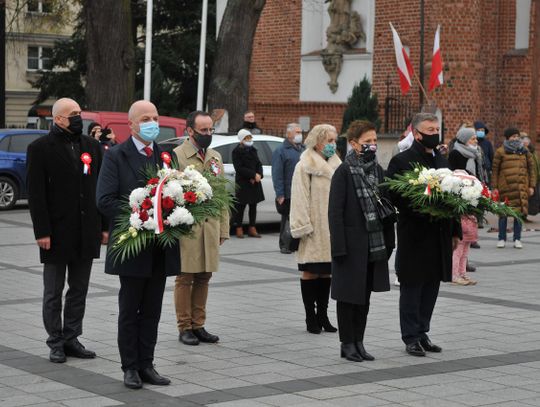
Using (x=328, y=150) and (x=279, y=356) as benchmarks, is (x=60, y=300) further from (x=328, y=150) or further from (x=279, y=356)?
(x=328, y=150)

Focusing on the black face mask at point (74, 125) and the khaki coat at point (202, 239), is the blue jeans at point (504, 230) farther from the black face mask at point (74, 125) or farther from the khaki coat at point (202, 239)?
the black face mask at point (74, 125)

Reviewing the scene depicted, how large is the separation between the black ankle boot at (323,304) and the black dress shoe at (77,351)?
2320 mm

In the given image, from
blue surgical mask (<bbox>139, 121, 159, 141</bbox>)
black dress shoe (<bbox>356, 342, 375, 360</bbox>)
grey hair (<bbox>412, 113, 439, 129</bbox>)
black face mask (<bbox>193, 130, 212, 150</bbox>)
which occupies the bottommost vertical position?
black dress shoe (<bbox>356, 342, 375, 360</bbox>)

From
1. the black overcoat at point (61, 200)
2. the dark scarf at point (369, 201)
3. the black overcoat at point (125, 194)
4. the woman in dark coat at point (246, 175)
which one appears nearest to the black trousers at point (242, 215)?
the woman in dark coat at point (246, 175)

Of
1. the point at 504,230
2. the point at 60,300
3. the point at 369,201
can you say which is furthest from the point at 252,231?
the point at 60,300

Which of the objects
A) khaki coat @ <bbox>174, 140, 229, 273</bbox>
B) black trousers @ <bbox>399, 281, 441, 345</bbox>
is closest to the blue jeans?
black trousers @ <bbox>399, 281, 441, 345</bbox>

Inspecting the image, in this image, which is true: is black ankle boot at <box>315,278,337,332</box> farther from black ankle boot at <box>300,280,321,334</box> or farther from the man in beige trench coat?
the man in beige trench coat

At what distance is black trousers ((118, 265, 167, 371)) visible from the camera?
26.5ft

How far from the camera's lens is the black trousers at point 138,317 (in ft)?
26.5

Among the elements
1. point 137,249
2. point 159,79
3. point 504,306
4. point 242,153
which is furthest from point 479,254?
point 159,79

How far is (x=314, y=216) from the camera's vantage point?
34.2 ft

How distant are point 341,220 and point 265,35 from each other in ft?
89.4

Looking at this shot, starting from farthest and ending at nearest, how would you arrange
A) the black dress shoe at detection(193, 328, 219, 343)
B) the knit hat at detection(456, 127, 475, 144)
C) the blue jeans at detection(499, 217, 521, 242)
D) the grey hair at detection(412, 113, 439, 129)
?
the blue jeans at detection(499, 217, 521, 242) < the knit hat at detection(456, 127, 475, 144) < the black dress shoe at detection(193, 328, 219, 343) < the grey hair at detection(412, 113, 439, 129)

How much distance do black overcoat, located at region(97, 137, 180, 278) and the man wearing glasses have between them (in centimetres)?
74
